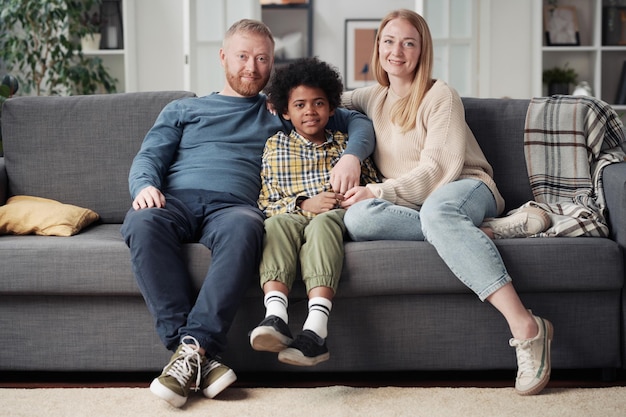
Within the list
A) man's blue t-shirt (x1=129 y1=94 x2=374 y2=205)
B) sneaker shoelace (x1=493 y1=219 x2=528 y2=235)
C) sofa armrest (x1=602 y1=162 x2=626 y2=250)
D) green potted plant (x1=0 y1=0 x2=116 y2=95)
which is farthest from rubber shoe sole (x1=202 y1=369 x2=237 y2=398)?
green potted plant (x1=0 y1=0 x2=116 y2=95)

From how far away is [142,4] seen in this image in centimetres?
510

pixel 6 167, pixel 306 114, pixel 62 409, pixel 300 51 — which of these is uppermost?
pixel 300 51

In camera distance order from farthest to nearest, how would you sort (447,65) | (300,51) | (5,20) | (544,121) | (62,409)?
1. (300,51)
2. (447,65)
3. (5,20)
4. (544,121)
5. (62,409)

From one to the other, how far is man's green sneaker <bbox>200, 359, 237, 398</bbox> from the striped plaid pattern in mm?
552

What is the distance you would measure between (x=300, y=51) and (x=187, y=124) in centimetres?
431

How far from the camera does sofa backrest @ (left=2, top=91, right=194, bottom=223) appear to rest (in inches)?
105

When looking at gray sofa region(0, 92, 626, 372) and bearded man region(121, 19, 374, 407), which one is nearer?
bearded man region(121, 19, 374, 407)

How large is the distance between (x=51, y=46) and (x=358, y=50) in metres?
2.82

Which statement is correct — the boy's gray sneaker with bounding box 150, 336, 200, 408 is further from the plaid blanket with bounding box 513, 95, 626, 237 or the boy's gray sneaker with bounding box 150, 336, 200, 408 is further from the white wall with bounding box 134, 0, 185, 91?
the white wall with bounding box 134, 0, 185, 91

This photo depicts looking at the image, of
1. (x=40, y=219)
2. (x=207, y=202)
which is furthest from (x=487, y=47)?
(x=40, y=219)

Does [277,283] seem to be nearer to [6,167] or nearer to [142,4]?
[6,167]

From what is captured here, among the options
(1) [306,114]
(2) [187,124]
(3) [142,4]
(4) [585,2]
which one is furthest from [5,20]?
(4) [585,2]

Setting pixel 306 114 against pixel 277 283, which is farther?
pixel 306 114

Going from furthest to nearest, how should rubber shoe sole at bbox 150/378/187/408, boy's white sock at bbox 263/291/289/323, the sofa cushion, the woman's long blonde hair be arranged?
1. the woman's long blonde hair
2. the sofa cushion
3. boy's white sock at bbox 263/291/289/323
4. rubber shoe sole at bbox 150/378/187/408
